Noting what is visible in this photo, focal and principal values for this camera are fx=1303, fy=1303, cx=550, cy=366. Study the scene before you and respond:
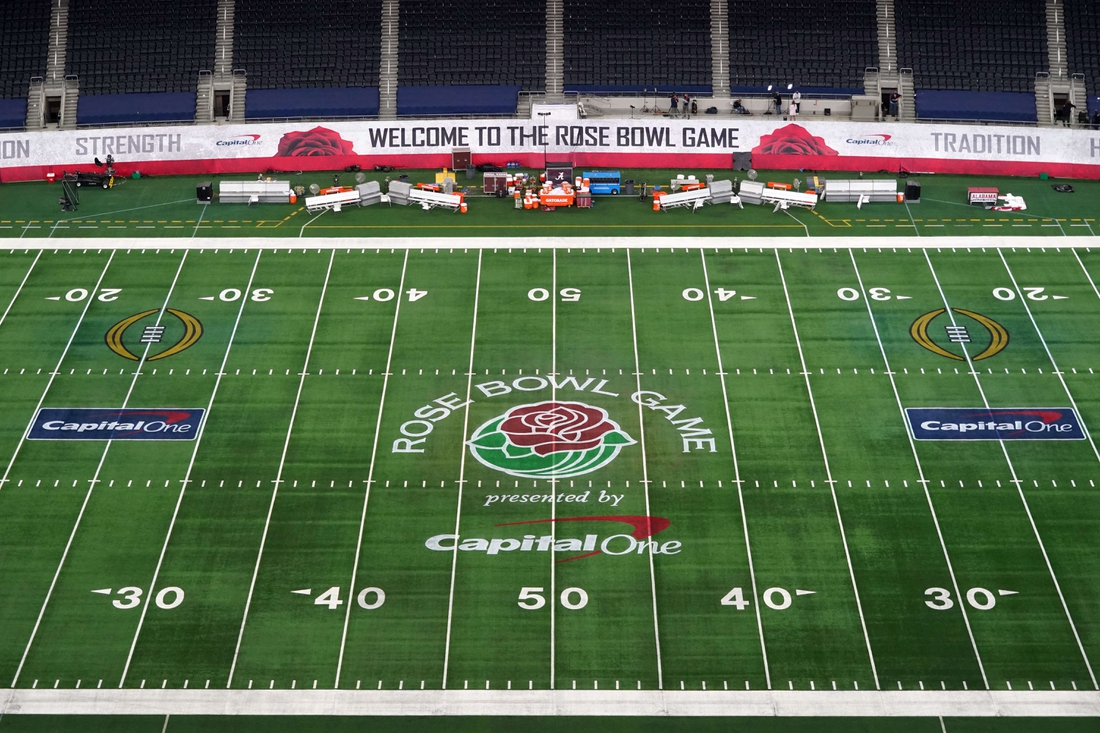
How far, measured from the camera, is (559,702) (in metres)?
47.5

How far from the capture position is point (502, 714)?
47.0 meters

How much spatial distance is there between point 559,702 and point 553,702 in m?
0.22

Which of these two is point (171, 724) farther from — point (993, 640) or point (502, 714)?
point (993, 640)

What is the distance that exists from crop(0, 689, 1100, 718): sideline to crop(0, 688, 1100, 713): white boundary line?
0.12 ft

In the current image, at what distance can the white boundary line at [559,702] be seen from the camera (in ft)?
154

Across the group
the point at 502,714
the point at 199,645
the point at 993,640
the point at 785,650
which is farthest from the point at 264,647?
the point at 993,640

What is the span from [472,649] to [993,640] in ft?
64.7

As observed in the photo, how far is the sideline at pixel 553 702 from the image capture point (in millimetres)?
46969

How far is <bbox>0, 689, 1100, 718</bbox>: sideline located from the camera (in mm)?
46969

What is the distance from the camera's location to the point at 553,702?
156ft

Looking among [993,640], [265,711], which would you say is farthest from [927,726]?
[265,711]

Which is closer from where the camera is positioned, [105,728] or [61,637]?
[105,728]

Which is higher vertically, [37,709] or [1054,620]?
[1054,620]

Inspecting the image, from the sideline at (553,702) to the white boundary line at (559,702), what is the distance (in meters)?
0.04
